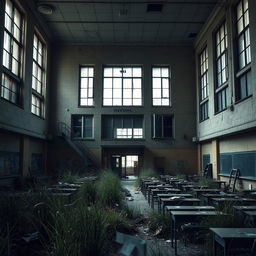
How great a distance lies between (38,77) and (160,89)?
889cm

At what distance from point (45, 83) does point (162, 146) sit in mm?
9484

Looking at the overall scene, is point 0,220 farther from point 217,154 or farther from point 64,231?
point 217,154

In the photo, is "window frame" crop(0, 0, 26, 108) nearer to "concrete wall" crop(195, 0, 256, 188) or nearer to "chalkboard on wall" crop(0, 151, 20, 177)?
"chalkboard on wall" crop(0, 151, 20, 177)

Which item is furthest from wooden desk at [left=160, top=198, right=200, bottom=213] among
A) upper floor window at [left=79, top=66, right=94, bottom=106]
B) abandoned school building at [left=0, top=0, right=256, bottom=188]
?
upper floor window at [left=79, top=66, right=94, bottom=106]

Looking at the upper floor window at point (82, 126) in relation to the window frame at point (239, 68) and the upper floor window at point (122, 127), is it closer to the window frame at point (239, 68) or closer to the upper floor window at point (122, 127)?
the upper floor window at point (122, 127)

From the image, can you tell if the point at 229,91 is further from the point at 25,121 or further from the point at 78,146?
the point at 78,146

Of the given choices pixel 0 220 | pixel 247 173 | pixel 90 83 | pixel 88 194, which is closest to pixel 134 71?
pixel 90 83

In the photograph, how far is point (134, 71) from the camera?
964 inches

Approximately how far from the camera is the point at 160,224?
21.1 ft

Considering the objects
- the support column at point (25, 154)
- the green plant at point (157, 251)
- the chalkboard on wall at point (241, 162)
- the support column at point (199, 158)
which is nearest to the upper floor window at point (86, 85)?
the support column at point (25, 154)

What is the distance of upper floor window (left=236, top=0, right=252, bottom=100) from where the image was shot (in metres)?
14.3

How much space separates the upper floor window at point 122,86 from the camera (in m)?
24.2

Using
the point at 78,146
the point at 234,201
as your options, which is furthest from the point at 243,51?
the point at 78,146

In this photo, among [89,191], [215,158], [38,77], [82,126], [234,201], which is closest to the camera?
[234,201]
